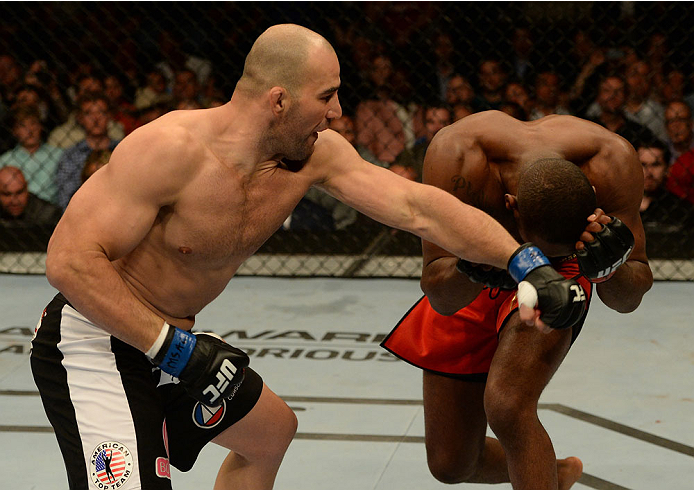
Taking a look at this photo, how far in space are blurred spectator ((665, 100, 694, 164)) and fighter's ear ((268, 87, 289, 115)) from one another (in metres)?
3.48

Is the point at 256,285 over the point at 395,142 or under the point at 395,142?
under

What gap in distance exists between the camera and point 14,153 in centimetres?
516

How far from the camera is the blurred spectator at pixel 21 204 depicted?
5.05 m

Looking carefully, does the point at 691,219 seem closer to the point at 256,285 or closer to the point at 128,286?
the point at 256,285

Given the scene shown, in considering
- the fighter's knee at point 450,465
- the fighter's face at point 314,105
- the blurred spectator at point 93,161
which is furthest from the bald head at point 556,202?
the blurred spectator at point 93,161

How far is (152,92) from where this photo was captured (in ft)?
17.5

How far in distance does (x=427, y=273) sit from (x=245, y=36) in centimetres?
338

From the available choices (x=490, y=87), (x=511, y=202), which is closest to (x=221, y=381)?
(x=511, y=202)

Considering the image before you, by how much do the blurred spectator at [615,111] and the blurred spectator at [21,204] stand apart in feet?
9.47

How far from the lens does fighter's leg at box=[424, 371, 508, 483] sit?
7.36 feet

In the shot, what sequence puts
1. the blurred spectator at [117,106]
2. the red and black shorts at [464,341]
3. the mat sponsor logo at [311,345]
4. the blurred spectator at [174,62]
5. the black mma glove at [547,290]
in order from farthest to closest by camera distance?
1. the blurred spectator at [174,62]
2. the blurred spectator at [117,106]
3. the mat sponsor logo at [311,345]
4. the red and black shorts at [464,341]
5. the black mma glove at [547,290]

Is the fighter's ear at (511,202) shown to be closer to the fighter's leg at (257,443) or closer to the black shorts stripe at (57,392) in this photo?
the fighter's leg at (257,443)

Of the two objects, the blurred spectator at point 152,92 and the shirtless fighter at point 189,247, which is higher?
the shirtless fighter at point 189,247

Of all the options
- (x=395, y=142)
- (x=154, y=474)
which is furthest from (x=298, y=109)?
(x=395, y=142)
